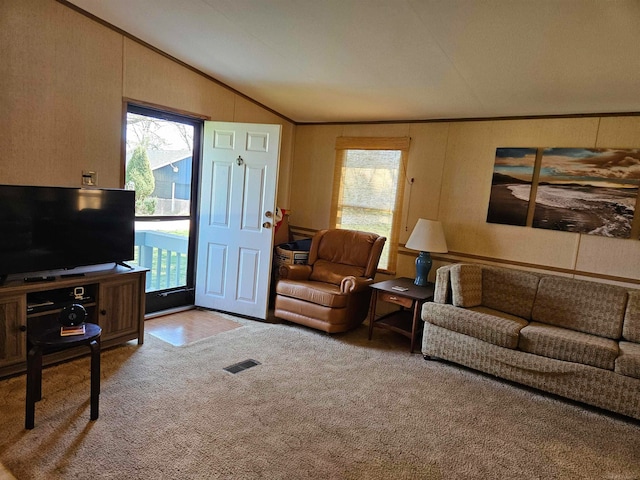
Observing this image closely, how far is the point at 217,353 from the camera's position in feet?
10.8

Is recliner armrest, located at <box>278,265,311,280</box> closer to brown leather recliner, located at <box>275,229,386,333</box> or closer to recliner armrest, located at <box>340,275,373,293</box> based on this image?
brown leather recliner, located at <box>275,229,386,333</box>

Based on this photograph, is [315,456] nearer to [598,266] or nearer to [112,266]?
[112,266]

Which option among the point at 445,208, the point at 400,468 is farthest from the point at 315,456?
the point at 445,208

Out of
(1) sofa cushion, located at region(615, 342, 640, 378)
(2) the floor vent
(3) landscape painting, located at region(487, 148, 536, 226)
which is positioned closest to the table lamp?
(3) landscape painting, located at region(487, 148, 536, 226)

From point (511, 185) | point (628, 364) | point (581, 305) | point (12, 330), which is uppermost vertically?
point (511, 185)

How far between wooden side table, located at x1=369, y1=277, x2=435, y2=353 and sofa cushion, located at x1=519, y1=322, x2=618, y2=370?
87 centimetres

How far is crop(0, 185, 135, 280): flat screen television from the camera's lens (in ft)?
8.60

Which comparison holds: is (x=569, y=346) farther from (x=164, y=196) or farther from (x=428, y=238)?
(x=164, y=196)

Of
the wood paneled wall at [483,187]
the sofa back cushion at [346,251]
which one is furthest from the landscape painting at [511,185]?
the sofa back cushion at [346,251]

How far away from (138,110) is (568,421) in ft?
13.7

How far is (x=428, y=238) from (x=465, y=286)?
67cm

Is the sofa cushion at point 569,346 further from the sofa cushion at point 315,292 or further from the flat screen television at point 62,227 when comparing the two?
the flat screen television at point 62,227

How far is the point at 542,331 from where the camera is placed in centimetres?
306

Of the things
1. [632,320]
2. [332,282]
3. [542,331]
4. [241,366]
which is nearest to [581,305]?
[632,320]
